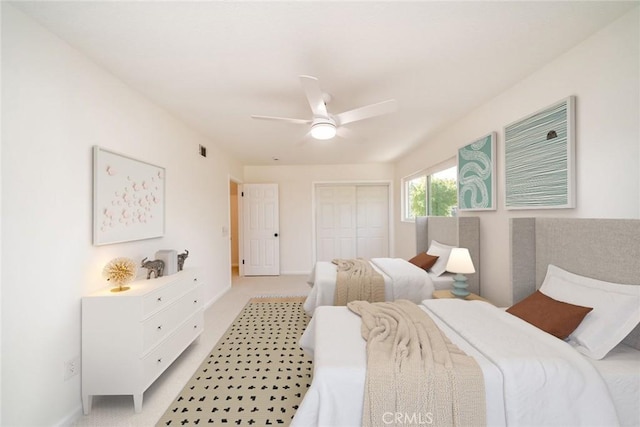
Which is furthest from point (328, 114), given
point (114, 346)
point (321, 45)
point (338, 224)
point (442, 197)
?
point (338, 224)

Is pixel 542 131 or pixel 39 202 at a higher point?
pixel 542 131

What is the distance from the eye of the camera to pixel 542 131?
1893mm

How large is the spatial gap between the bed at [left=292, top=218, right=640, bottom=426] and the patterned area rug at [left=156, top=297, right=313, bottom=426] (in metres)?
0.63

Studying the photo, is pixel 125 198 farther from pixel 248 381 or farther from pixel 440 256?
pixel 440 256

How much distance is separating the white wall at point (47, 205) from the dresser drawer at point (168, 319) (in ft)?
1.38

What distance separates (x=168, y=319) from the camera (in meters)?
1.95

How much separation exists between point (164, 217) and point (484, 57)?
313 cm

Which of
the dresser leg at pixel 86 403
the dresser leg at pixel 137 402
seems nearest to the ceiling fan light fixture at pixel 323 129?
the dresser leg at pixel 137 402

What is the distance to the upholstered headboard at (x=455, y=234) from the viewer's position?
262 centimetres

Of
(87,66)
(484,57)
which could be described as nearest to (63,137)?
(87,66)

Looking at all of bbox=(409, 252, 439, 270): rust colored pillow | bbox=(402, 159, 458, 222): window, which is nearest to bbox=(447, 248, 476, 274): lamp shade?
bbox=(409, 252, 439, 270): rust colored pillow

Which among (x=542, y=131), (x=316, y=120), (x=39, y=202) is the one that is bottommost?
(x=39, y=202)

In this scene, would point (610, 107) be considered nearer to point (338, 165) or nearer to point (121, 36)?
point (121, 36)

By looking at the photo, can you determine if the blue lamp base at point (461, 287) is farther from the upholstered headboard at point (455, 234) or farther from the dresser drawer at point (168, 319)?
the dresser drawer at point (168, 319)
